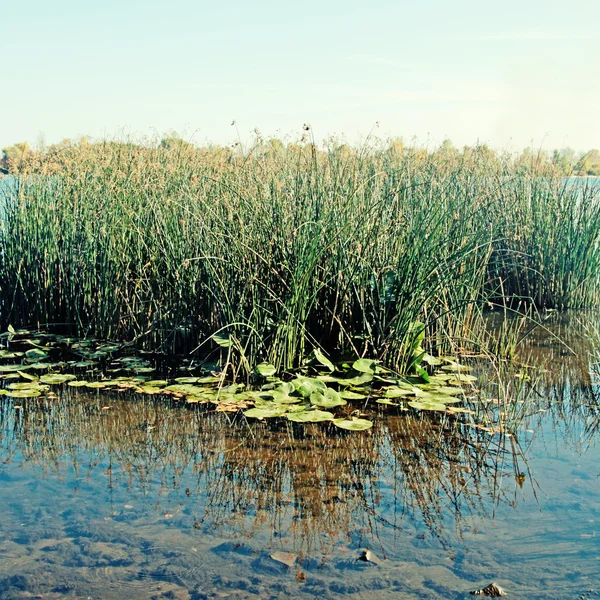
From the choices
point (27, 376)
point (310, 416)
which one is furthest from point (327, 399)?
point (27, 376)

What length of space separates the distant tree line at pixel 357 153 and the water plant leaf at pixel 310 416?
228 centimetres

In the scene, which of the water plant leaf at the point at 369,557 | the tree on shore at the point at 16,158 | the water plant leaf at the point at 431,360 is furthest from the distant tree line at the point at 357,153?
the water plant leaf at the point at 369,557

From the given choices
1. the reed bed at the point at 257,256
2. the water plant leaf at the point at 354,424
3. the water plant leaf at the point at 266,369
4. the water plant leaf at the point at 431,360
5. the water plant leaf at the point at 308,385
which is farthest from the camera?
the water plant leaf at the point at 431,360

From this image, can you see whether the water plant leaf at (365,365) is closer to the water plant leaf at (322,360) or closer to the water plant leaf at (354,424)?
the water plant leaf at (322,360)

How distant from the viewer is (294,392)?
13.2 feet

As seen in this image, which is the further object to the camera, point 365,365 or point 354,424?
point 365,365

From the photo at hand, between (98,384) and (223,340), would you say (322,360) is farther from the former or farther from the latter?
(98,384)

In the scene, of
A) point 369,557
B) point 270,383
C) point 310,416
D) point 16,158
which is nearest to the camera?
point 369,557

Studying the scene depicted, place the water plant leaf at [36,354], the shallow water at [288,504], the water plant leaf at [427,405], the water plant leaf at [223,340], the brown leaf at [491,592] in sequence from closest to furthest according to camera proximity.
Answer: the brown leaf at [491,592] → the shallow water at [288,504] → the water plant leaf at [427,405] → the water plant leaf at [223,340] → the water plant leaf at [36,354]

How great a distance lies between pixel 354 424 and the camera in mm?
3453

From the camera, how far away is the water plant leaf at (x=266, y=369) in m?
4.00

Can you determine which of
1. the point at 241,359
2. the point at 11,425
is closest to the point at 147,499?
the point at 11,425

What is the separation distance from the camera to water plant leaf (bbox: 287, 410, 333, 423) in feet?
11.6

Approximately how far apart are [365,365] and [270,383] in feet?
1.84
